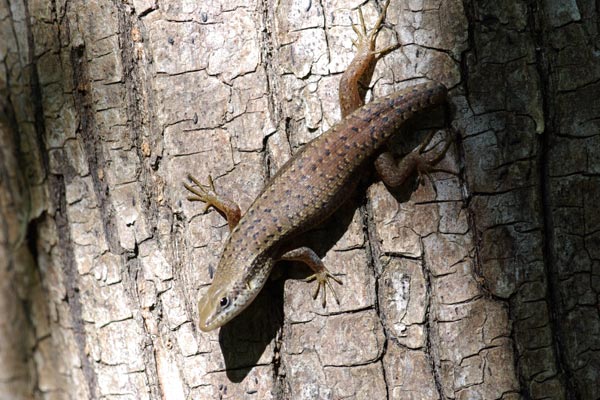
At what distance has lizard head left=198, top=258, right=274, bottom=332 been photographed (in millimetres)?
3100

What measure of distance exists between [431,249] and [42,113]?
209cm

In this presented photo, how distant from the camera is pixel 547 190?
3.02 m

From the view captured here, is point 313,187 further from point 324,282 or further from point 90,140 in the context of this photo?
point 90,140

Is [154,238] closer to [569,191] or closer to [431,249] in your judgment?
[431,249]

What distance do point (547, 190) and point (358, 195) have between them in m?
0.88

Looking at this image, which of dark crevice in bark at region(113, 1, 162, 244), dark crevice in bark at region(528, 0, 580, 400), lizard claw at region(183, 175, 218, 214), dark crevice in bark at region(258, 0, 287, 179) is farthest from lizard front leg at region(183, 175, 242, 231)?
dark crevice in bark at region(528, 0, 580, 400)

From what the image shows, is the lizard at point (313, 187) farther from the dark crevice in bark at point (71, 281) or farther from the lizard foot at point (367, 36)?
the dark crevice in bark at point (71, 281)

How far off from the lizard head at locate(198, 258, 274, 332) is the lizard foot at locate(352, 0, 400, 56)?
46.2 inches

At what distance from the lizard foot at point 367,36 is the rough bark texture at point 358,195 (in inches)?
1.9

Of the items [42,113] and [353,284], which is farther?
[42,113]

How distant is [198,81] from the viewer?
313 centimetres

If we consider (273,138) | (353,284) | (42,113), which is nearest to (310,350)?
(353,284)

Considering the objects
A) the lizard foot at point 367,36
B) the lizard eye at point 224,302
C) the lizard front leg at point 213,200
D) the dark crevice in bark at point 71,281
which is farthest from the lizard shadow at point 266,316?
the dark crevice in bark at point 71,281

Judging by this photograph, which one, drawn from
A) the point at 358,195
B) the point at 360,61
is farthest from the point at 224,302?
the point at 360,61
